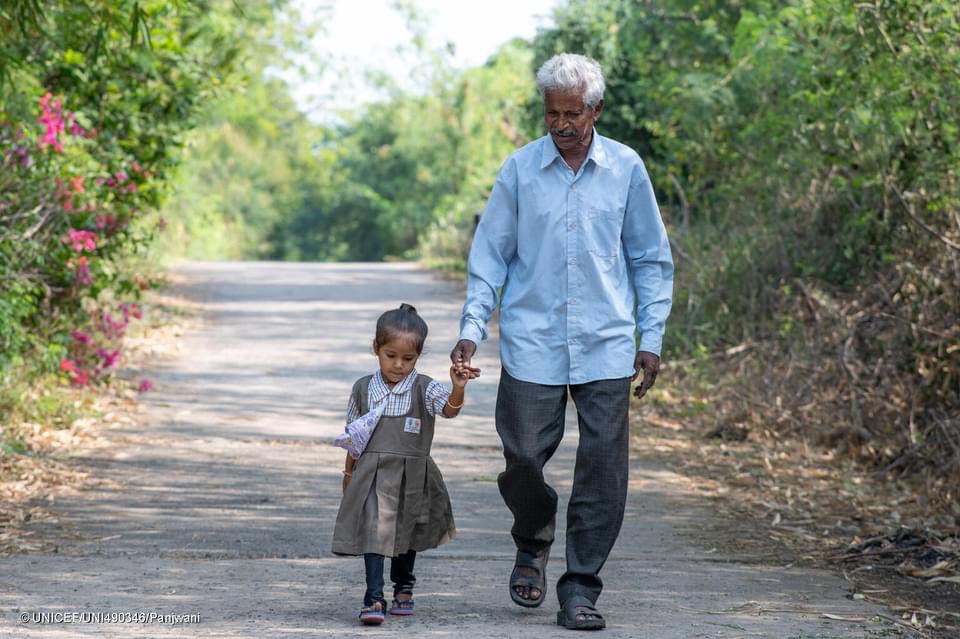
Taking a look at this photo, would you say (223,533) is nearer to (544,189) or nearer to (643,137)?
(544,189)

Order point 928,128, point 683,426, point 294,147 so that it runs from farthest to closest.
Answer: point 294,147
point 683,426
point 928,128

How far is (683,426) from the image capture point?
34.8 feet

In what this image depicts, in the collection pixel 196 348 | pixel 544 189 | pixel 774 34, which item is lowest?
pixel 196 348

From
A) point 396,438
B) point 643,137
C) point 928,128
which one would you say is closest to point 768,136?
point 928,128

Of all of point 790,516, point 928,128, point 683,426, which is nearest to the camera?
point 790,516

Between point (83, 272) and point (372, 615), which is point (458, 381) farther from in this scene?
point (83, 272)

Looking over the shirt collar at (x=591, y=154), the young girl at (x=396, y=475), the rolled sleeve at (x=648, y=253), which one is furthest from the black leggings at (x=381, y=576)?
the shirt collar at (x=591, y=154)

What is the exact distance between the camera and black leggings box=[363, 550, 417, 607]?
200 inches

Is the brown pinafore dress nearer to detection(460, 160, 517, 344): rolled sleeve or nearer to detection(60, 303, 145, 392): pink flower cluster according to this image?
detection(460, 160, 517, 344): rolled sleeve

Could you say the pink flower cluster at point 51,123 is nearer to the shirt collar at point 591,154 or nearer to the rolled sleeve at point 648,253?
Answer: the shirt collar at point 591,154

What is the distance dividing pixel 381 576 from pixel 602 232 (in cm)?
145

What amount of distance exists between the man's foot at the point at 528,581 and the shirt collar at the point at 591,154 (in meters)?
1.42

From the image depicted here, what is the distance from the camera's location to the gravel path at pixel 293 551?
5.16 meters

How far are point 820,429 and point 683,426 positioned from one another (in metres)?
1.24
